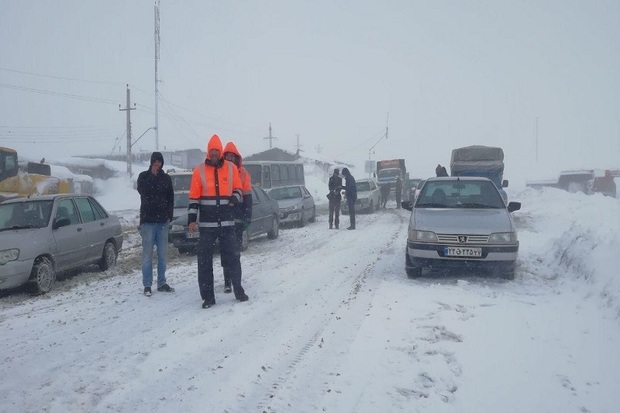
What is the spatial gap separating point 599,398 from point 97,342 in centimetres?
449

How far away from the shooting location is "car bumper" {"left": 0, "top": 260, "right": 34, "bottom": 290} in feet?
21.2

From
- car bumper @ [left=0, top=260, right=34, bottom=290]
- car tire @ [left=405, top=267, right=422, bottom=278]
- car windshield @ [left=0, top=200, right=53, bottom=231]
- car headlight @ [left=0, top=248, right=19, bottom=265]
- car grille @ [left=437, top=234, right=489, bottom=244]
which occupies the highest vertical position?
car windshield @ [left=0, top=200, right=53, bottom=231]

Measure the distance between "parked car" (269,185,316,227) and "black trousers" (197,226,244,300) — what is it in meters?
9.82

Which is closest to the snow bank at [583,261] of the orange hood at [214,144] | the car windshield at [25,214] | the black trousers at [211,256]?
the black trousers at [211,256]

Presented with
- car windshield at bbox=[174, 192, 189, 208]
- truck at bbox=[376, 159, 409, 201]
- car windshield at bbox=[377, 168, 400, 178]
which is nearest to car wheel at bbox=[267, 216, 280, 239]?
car windshield at bbox=[174, 192, 189, 208]

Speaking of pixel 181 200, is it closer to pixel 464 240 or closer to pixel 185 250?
pixel 185 250

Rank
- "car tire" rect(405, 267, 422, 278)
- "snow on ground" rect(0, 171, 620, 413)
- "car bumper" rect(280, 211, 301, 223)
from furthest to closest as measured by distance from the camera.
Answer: "car bumper" rect(280, 211, 301, 223)
"car tire" rect(405, 267, 422, 278)
"snow on ground" rect(0, 171, 620, 413)

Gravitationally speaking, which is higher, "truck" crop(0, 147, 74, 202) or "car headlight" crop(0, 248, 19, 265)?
"truck" crop(0, 147, 74, 202)

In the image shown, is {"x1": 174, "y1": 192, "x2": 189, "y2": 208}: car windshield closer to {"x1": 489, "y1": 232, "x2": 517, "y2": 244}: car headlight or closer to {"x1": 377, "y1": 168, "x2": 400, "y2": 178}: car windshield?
{"x1": 489, "y1": 232, "x2": 517, "y2": 244}: car headlight

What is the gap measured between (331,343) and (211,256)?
2.02m

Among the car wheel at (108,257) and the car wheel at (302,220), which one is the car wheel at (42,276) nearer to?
the car wheel at (108,257)

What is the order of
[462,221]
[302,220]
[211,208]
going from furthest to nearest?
1. [302,220]
2. [462,221]
3. [211,208]

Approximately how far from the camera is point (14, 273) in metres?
6.52

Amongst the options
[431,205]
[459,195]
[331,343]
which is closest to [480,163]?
[459,195]
